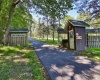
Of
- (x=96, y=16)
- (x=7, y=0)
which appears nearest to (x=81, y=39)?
(x=96, y=16)

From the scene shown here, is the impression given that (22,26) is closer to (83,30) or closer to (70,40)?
(70,40)

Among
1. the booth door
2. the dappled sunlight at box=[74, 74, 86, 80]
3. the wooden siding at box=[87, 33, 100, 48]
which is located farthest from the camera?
the wooden siding at box=[87, 33, 100, 48]

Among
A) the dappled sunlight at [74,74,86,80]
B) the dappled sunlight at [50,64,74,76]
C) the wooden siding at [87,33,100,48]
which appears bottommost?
the dappled sunlight at [74,74,86,80]

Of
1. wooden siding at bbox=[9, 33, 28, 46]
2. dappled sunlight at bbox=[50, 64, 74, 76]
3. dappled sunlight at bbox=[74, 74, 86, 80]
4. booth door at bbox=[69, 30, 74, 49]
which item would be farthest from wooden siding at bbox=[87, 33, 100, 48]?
dappled sunlight at bbox=[74, 74, 86, 80]

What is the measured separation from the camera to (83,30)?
58.2ft

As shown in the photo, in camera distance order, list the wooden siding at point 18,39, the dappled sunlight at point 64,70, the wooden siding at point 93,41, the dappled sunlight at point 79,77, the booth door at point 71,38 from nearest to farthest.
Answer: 1. the dappled sunlight at point 79,77
2. the dappled sunlight at point 64,70
3. the booth door at point 71,38
4. the wooden siding at point 93,41
5. the wooden siding at point 18,39

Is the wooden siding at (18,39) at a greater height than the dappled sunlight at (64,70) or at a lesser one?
greater

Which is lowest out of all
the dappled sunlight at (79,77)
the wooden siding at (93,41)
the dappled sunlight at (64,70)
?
the dappled sunlight at (79,77)

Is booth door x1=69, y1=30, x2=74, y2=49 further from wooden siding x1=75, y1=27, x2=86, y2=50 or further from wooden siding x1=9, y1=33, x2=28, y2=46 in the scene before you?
wooden siding x1=9, y1=33, x2=28, y2=46

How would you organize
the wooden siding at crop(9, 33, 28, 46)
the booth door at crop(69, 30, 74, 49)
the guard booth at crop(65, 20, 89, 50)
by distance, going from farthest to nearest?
the wooden siding at crop(9, 33, 28, 46), the booth door at crop(69, 30, 74, 49), the guard booth at crop(65, 20, 89, 50)

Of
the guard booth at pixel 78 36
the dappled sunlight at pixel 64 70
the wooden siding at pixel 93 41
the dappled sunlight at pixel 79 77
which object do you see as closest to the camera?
the dappled sunlight at pixel 79 77

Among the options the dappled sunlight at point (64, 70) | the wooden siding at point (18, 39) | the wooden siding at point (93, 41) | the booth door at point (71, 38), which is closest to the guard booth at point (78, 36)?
the booth door at point (71, 38)

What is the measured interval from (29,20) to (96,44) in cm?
1083

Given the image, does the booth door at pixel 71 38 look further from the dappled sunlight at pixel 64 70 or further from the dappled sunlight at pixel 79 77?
the dappled sunlight at pixel 79 77
